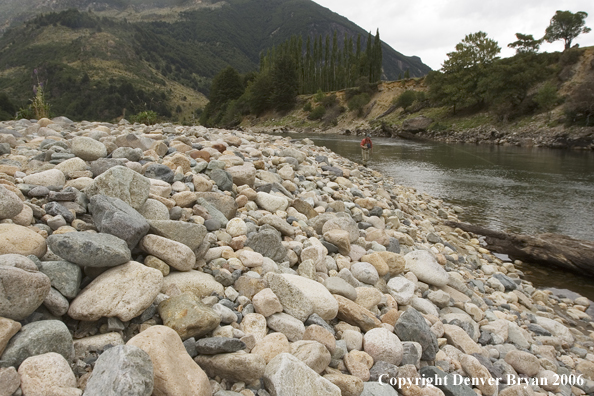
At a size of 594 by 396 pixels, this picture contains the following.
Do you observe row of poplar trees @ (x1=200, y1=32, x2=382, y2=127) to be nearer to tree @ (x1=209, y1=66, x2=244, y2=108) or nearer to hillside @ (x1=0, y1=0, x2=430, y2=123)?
tree @ (x1=209, y1=66, x2=244, y2=108)

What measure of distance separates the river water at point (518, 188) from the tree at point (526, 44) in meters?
27.0

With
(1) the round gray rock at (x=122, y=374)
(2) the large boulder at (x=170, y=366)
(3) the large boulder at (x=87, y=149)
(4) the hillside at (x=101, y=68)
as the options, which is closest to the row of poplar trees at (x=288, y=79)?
(4) the hillside at (x=101, y=68)

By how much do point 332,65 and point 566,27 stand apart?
129ft

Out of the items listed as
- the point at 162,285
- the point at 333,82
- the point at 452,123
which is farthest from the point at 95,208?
the point at 333,82

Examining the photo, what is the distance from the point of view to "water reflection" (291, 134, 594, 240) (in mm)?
10258

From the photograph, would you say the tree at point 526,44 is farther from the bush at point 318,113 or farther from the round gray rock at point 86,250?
the round gray rock at point 86,250

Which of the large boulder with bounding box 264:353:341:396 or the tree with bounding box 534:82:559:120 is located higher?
the tree with bounding box 534:82:559:120

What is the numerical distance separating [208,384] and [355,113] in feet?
192

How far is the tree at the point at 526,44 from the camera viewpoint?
45.0 meters

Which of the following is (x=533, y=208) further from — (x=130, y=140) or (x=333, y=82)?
(x=333, y=82)

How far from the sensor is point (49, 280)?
211cm

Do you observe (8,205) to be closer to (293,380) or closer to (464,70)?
(293,380)

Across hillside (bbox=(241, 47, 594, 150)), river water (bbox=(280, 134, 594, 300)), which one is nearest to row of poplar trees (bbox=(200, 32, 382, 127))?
hillside (bbox=(241, 47, 594, 150))

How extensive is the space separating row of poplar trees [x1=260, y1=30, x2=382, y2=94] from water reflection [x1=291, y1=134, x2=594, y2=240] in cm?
4730
